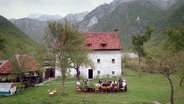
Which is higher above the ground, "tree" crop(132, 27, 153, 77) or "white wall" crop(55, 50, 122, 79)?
"tree" crop(132, 27, 153, 77)

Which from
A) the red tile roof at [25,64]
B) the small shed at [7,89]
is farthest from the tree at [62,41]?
the small shed at [7,89]

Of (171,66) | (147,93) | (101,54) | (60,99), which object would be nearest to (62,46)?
(60,99)

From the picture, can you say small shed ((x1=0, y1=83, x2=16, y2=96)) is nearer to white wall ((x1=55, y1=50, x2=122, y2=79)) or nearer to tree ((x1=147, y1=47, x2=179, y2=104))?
tree ((x1=147, y1=47, x2=179, y2=104))

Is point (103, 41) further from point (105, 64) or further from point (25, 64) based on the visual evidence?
point (25, 64)

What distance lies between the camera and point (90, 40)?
58.7 m

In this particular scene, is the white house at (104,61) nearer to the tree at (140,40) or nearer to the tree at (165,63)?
the tree at (140,40)

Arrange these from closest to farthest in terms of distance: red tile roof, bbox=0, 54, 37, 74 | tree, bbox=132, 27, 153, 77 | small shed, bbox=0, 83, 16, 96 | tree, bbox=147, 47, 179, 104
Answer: tree, bbox=147, 47, 179, 104
small shed, bbox=0, 83, 16, 96
red tile roof, bbox=0, 54, 37, 74
tree, bbox=132, 27, 153, 77

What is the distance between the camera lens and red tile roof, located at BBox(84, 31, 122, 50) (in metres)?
56.6

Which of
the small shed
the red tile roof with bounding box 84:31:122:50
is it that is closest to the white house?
the red tile roof with bounding box 84:31:122:50

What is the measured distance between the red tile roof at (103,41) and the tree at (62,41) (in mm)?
20893

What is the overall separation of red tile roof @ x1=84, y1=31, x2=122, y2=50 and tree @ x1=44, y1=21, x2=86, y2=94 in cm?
2089

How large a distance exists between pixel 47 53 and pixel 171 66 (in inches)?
732

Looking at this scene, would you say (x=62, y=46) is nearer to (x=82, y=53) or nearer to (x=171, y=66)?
(x=82, y=53)

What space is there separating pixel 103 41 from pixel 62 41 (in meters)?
23.1
